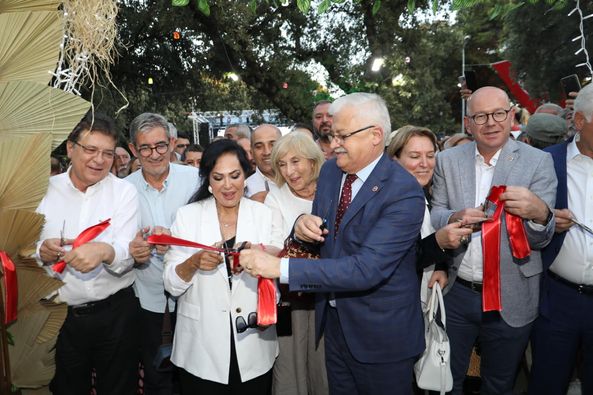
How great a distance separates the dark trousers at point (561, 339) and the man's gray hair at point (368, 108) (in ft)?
5.71

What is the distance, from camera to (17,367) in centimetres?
233

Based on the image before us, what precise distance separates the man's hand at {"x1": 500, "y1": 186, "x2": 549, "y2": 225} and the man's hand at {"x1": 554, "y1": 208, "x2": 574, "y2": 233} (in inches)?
13.0

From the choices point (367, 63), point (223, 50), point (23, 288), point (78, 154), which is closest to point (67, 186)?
point (78, 154)

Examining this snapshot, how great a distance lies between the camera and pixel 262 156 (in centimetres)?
455

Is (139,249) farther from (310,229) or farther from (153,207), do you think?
(310,229)

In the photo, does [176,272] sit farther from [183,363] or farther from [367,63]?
[367,63]

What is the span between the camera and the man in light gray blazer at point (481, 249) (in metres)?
3.17

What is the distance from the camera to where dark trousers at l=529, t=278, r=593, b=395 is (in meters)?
3.23

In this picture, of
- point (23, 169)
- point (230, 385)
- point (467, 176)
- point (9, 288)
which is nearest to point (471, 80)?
point (467, 176)

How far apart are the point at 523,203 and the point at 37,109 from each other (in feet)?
8.19

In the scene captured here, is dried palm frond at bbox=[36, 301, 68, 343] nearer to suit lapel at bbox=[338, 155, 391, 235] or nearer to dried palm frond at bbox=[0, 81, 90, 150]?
dried palm frond at bbox=[0, 81, 90, 150]

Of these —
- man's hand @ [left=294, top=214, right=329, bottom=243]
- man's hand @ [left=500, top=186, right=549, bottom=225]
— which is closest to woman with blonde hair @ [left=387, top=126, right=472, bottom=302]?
man's hand @ [left=500, top=186, right=549, bottom=225]

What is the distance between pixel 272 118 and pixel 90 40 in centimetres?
1192

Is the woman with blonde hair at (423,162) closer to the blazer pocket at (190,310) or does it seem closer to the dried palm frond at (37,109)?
the blazer pocket at (190,310)
